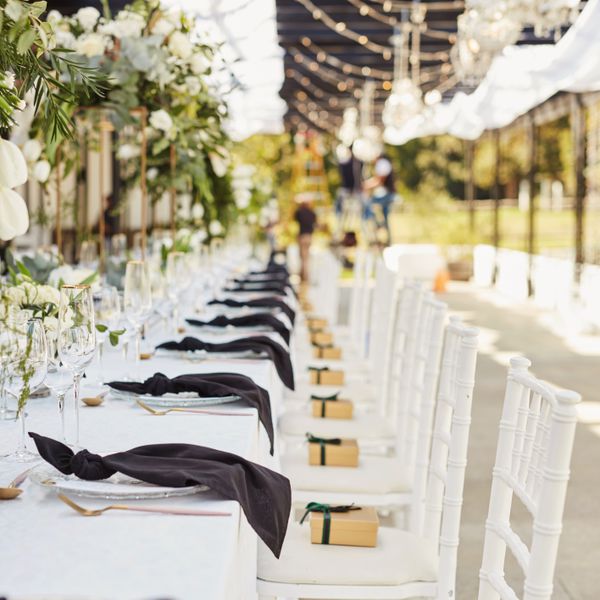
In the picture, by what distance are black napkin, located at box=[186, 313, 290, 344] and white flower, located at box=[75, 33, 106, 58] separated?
1.08 metres

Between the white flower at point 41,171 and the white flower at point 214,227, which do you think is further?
the white flower at point 214,227

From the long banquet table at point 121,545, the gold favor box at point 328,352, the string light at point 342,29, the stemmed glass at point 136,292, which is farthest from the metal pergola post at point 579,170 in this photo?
the long banquet table at point 121,545

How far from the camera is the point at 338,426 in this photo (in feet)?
11.9

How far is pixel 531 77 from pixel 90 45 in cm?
613

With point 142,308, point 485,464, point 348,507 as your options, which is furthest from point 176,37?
point 485,464

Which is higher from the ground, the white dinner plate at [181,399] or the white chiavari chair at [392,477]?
the white dinner plate at [181,399]

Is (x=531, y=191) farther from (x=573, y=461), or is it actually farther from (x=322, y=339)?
(x=573, y=461)

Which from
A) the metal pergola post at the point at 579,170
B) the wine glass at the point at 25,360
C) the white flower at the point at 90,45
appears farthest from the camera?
the metal pergola post at the point at 579,170

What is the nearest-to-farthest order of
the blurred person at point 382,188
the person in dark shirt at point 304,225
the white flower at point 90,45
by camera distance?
1. the white flower at point 90,45
2. the person in dark shirt at point 304,225
3. the blurred person at point 382,188

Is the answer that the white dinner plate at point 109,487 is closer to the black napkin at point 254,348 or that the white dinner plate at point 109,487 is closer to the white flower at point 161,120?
the black napkin at point 254,348

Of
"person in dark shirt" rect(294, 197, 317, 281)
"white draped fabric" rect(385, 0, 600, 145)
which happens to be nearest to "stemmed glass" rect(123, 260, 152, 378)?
"white draped fabric" rect(385, 0, 600, 145)

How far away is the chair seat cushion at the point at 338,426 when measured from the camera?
3510mm

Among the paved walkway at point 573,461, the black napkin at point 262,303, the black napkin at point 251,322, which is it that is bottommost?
the paved walkway at point 573,461

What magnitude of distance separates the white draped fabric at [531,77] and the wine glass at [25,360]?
5666 mm
